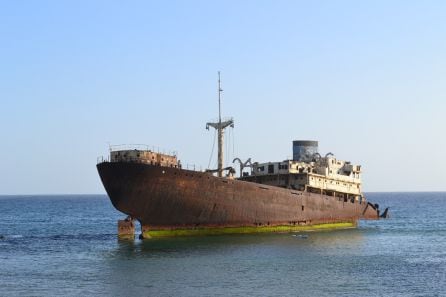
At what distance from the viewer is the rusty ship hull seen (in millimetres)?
52125

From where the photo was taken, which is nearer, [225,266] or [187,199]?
[225,266]

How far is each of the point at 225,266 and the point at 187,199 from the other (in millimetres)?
13883

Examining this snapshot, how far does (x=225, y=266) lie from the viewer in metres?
40.2

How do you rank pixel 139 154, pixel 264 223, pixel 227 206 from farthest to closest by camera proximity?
pixel 264 223, pixel 227 206, pixel 139 154

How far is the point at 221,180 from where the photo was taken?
55.4 m

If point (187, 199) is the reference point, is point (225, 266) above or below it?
below

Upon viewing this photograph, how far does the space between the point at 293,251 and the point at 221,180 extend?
32.4ft

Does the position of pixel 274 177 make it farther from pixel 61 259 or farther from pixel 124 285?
pixel 124 285

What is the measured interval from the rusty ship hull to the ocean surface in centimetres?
150

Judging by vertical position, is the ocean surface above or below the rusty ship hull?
below

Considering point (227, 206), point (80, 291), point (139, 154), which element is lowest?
point (80, 291)

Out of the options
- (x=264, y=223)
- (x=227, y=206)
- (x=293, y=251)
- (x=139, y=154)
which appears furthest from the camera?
(x=264, y=223)

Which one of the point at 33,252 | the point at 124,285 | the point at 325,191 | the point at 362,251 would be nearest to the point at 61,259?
the point at 33,252

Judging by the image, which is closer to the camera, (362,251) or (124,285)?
(124,285)
